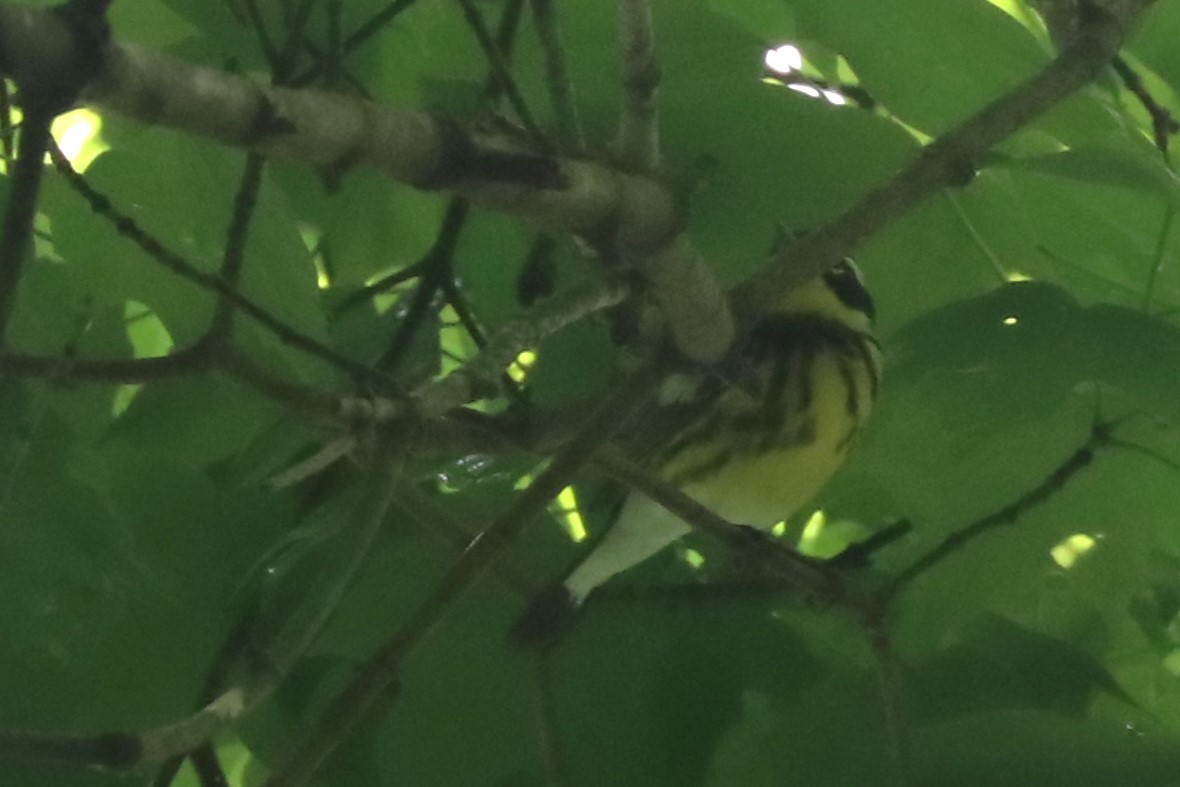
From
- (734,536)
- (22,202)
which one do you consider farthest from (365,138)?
(734,536)

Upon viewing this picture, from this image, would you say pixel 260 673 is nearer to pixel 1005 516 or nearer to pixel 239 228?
pixel 239 228

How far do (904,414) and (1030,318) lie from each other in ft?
0.22

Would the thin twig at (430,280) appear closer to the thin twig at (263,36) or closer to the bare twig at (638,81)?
the thin twig at (263,36)

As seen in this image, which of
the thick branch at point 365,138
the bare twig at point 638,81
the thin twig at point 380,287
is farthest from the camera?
the thin twig at point 380,287

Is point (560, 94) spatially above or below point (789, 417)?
above

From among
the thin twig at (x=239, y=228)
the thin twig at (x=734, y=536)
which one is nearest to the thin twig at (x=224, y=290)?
the thin twig at (x=239, y=228)

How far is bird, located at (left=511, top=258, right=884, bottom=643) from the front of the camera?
747 millimetres

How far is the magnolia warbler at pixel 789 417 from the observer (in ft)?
2.47

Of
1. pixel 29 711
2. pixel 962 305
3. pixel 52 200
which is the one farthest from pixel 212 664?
pixel 962 305

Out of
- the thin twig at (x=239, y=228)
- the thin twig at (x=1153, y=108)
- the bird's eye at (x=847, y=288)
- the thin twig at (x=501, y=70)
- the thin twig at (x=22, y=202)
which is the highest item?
the thin twig at (x=22, y=202)

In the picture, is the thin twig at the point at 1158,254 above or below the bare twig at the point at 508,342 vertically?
below

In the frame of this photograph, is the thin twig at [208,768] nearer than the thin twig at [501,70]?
No

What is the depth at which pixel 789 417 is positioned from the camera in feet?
2.58

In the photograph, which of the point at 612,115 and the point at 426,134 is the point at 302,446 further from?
the point at 426,134
